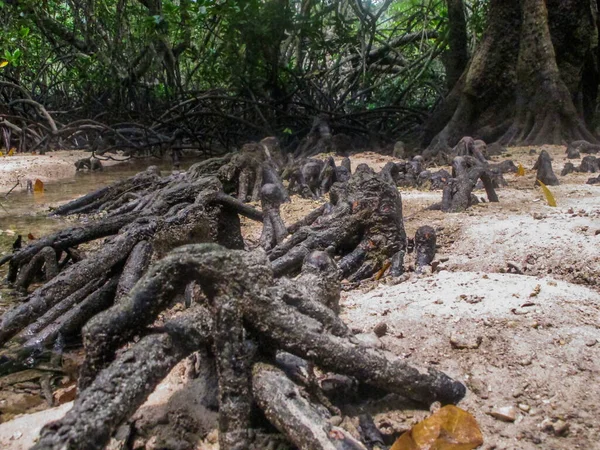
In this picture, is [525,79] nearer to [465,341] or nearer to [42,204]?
[42,204]

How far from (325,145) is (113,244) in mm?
7081

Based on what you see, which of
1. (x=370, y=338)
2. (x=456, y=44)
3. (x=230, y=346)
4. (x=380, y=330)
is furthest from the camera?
(x=456, y=44)

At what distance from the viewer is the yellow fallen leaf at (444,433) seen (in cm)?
190

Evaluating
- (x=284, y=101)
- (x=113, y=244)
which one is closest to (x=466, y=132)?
(x=284, y=101)

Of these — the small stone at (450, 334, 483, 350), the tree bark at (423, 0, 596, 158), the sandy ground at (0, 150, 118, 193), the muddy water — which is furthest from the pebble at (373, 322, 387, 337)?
the sandy ground at (0, 150, 118, 193)

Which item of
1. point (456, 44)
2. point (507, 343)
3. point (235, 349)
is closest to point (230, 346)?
point (235, 349)

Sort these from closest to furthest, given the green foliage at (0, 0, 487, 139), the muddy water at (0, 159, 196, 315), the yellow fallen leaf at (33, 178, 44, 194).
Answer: the muddy water at (0, 159, 196, 315) → the yellow fallen leaf at (33, 178, 44, 194) → the green foliage at (0, 0, 487, 139)

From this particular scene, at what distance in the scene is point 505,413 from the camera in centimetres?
204

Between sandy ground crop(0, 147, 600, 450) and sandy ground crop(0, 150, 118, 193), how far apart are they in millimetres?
7289

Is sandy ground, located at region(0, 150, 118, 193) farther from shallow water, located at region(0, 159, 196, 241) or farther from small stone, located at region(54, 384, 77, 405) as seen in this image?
small stone, located at region(54, 384, 77, 405)

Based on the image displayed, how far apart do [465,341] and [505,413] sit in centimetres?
42

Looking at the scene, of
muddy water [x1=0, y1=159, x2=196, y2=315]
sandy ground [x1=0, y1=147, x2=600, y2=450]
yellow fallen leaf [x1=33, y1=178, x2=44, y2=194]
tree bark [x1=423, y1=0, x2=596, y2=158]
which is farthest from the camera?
yellow fallen leaf [x1=33, y1=178, x2=44, y2=194]

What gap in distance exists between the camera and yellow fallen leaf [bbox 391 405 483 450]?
1896mm

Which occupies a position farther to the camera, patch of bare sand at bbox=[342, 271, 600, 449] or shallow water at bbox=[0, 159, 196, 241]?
shallow water at bbox=[0, 159, 196, 241]
